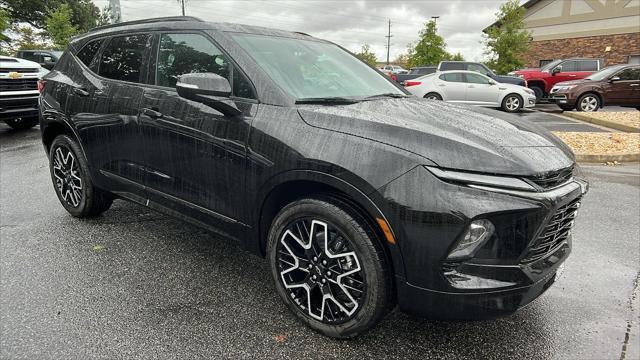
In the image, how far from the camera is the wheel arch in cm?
208

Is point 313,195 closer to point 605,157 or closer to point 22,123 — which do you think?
point 605,157

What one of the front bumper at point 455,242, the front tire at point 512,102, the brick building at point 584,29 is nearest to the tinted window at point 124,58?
the front bumper at point 455,242

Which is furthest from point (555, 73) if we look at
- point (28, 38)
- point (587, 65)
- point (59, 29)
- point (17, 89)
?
point (28, 38)

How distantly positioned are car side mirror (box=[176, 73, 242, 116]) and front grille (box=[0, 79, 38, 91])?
26.2 feet

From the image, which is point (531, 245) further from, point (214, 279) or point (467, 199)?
point (214, 279)

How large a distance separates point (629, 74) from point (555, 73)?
13.3 ft

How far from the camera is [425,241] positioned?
6.42 ft

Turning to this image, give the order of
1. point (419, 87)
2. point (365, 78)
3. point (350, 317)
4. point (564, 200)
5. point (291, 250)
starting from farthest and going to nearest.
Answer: point (419, 87)
point (365, 78)
point (291, 250)
point (350, 317)
point (564, 200)

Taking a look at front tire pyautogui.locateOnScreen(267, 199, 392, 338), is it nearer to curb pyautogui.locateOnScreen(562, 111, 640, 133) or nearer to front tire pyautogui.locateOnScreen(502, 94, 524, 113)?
curb pyautogui.locateOnScreen(562, 111, 640, 133)

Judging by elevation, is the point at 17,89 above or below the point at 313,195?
above

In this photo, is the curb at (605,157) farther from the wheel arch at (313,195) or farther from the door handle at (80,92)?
the door handle at (80,92)

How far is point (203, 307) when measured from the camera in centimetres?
270

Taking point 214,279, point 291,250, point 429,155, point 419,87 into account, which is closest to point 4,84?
point 214,279

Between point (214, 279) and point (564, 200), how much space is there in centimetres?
229
